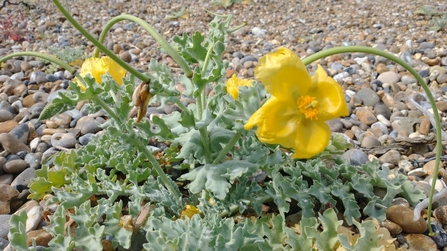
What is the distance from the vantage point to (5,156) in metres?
2.38


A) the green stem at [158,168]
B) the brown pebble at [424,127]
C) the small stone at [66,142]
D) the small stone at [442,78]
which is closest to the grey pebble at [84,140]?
the small stone at [66,142]

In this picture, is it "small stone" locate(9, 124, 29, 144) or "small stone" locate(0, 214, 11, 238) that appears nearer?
"small stone" locate(0, 214, 11, 238)

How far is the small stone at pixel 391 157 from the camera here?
231 cm

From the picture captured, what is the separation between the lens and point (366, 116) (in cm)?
287

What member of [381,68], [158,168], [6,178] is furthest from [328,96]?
[381,68]

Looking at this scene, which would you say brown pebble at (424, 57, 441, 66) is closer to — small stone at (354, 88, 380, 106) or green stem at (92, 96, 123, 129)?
small stone at (354, 88, 380, 106)

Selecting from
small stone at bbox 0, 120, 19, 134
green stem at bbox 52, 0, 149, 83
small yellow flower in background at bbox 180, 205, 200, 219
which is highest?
green stem at bbox 52, 0, 149, 83

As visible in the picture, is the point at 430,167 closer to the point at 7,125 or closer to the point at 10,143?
the point at 10,143

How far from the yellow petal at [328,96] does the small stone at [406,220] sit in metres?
0.67

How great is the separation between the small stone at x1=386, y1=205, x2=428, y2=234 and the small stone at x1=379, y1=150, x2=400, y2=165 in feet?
Answer: 1.83

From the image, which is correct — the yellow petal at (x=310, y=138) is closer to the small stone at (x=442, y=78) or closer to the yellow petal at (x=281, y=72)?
the yellow petal at (x=281, y=72)

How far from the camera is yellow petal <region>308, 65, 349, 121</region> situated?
1.30 meters

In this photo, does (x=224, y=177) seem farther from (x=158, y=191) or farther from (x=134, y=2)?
(x=134, y=2)

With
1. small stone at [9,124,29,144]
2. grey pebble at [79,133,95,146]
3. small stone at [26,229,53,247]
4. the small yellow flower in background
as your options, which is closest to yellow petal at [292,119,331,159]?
the small yellow flower in background
